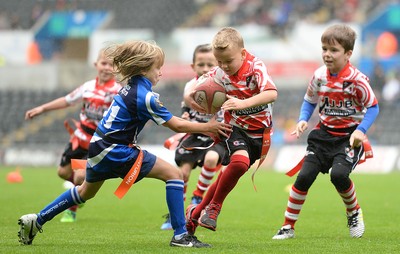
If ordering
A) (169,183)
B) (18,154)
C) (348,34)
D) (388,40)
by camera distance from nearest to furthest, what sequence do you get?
(169,183), (348,34), (18,154), (388,40)

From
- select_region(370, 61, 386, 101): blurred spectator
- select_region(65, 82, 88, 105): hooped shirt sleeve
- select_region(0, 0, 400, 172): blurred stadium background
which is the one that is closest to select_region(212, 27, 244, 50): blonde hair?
select_region(65, 82, 88, 105): hooped shirt sleeve

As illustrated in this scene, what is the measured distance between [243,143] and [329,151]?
1.06m

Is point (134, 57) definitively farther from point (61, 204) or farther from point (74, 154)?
point (74, 154)

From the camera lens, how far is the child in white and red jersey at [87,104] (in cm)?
1003

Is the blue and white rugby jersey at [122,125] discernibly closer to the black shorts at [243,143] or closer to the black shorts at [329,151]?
the black shorts at [243,143]

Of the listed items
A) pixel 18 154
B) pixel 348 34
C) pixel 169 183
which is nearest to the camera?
pixel 169 183

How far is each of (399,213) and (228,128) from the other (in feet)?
14.7

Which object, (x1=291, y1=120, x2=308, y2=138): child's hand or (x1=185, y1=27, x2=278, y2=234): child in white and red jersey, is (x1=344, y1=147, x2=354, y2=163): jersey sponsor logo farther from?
(x1=185, y1=27, x2=278, y2=234): child in white and red jersey

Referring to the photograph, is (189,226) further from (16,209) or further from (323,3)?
(323,3)

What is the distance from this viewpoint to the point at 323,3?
29203 mm

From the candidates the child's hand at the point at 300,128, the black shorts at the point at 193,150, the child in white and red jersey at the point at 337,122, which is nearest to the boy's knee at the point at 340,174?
the child in white and red jersey at the point at 337,122

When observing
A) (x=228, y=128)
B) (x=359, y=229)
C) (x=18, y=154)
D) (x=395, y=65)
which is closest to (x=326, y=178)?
(x=395, y=65)

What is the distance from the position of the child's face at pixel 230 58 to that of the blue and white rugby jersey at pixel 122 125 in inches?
27.3

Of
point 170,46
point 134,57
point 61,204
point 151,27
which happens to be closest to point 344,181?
point 134,57
